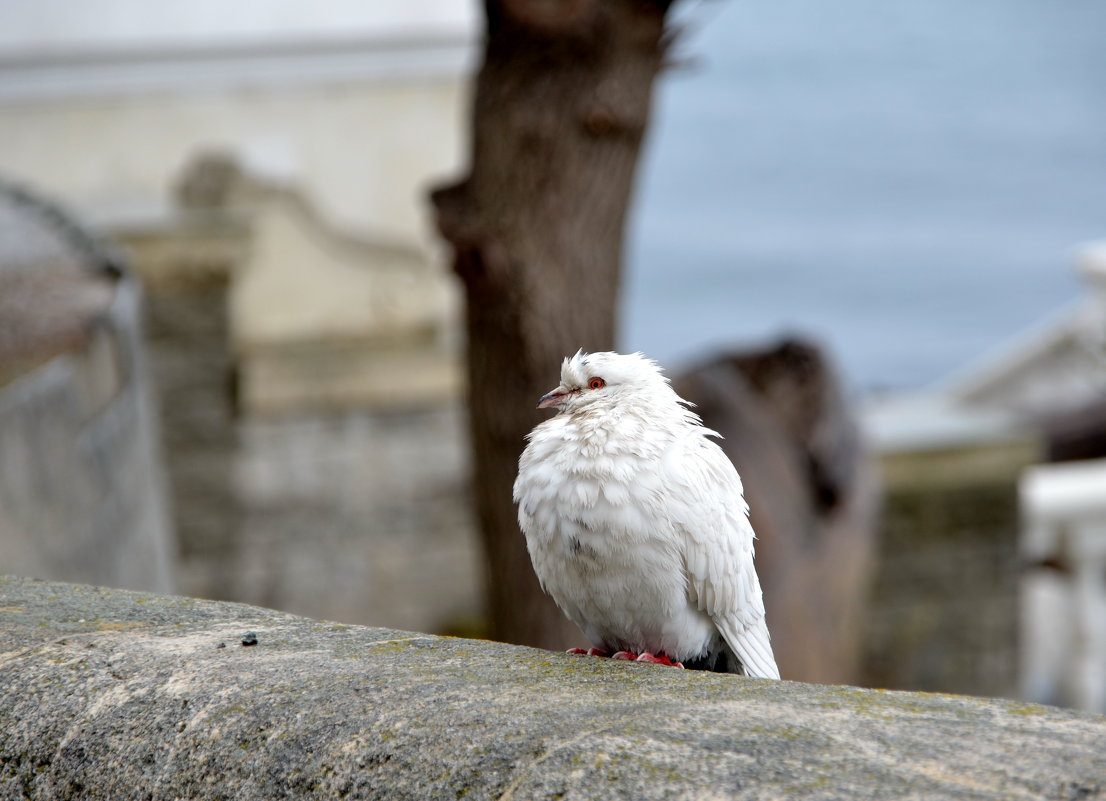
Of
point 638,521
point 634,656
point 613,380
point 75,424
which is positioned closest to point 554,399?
point 613,380

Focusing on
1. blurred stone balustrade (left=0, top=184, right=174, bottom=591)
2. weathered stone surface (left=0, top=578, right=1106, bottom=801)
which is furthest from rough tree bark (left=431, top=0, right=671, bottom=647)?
weathered stone surface (left=0, top=578, right=1106, bottom=801)

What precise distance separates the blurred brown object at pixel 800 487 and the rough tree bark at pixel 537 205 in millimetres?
766

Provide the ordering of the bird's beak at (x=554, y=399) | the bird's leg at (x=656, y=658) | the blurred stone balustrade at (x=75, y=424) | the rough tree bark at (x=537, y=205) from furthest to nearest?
the rough tree bark at (x=537, y=205) < the blurred stone balustrade at (x=75, y=424) < the bird's beak at (x=554, y=399) < the bird's leg at (x=656, y=658)

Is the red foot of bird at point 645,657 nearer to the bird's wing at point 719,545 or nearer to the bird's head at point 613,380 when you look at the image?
the bird's wing at point 719,545

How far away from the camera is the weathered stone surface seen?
155cm

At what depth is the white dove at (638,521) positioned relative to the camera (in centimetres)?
246

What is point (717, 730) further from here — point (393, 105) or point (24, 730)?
point (393, 105)

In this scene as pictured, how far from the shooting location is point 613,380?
271cm

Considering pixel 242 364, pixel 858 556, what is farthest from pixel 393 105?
pixel 858 556

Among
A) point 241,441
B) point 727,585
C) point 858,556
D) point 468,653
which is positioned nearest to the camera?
point 468,653

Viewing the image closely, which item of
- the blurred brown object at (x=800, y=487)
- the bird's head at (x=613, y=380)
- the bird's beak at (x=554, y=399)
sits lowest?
the blurred brown object at (x=800, y=487)

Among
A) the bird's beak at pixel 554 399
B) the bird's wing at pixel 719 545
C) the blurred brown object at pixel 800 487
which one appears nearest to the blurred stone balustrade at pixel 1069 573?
the blurred brown object at pixel 800 487

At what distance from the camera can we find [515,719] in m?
1.73

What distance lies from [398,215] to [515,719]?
12.5m
